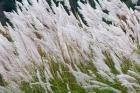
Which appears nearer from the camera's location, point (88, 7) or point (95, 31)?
point (95, 31)

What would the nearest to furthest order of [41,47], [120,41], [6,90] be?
[120,41] < [6,90] < [41,47]

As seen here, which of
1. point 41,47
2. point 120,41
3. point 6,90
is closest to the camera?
point 120,41

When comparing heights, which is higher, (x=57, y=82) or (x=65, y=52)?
(x=65, y=52)

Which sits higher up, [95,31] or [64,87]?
[95,31]

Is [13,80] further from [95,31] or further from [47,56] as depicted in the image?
[95,31]

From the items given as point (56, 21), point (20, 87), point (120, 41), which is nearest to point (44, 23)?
point (56, 21)

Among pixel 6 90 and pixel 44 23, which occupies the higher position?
pixel 44 23

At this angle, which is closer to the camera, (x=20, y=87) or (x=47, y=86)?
(x=47, y=86)

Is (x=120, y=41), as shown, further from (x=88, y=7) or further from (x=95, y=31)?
(x=88, y=7)

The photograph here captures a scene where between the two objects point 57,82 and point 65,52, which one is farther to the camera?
point 65,52

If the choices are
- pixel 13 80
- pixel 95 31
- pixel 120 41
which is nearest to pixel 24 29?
pixel 13 80
